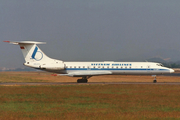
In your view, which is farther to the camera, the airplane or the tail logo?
the tail logo

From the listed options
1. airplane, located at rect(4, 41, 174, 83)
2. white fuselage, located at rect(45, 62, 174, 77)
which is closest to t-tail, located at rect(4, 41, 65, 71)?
airplane, located at rect(4, 41, 174, 83)

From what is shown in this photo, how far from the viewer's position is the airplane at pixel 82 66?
39.8m

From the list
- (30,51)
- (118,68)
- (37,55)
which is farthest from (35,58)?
(118,68)

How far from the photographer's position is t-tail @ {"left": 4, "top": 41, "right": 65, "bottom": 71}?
130 ft

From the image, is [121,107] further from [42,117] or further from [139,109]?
[42,117]

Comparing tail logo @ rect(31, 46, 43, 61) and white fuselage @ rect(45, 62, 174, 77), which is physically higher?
tail logo @ rect(31, 46, 43, 61)

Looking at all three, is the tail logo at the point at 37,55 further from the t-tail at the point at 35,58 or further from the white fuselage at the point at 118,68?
the white fuselage at the point at 118,68

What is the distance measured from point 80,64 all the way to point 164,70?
12.6 meters

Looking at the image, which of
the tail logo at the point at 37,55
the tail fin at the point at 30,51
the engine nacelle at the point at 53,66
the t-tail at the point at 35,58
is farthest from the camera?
the tail logo at the point at 37,55

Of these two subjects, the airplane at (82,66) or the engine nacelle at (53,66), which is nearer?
the engine nacelle at (53,66)

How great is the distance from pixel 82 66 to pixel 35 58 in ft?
23.2

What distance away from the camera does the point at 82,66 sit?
4047 cm

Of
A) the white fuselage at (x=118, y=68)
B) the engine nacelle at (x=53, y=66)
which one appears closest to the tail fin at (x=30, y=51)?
the engine nacelle at (x=53, y=66)

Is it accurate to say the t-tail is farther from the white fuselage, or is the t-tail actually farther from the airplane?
the white fuselage
